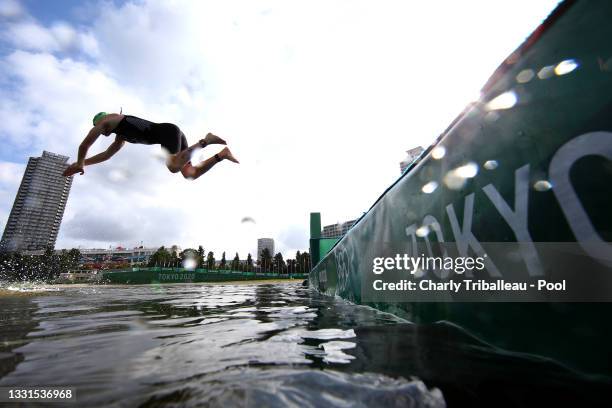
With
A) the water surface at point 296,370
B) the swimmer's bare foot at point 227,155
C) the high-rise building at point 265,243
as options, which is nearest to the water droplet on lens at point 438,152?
the water surface at point 296,370

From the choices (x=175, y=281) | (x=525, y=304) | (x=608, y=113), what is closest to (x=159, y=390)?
(x=525, y=304)

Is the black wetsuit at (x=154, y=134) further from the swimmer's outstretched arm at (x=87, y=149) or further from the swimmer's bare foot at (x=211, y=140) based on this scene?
the swimmer's bare foot at (x=211, y=140)

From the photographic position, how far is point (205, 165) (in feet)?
13.2

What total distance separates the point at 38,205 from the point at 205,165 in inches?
2686

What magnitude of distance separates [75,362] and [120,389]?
561 millimetres

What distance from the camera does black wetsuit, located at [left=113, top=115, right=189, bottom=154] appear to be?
158 inches

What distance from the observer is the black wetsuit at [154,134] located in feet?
13.1

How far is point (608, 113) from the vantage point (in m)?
0.94

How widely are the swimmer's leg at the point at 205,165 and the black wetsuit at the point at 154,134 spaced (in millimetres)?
399

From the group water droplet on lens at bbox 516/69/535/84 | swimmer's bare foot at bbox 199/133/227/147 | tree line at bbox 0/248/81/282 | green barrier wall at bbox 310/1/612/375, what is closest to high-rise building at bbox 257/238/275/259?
tree line at bbox 0/248/81/282

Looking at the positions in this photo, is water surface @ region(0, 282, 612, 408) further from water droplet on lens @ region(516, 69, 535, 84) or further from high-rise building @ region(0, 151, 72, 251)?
high-rise building @ region(0, 151, 72, 251)

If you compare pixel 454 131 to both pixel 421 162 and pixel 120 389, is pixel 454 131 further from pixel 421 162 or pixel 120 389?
pixel 120 389

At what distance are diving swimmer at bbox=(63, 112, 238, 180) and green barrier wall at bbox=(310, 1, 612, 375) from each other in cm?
315

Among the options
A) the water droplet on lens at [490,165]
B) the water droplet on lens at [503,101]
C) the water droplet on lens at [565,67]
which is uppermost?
the water droplet on lens at [503,101]
